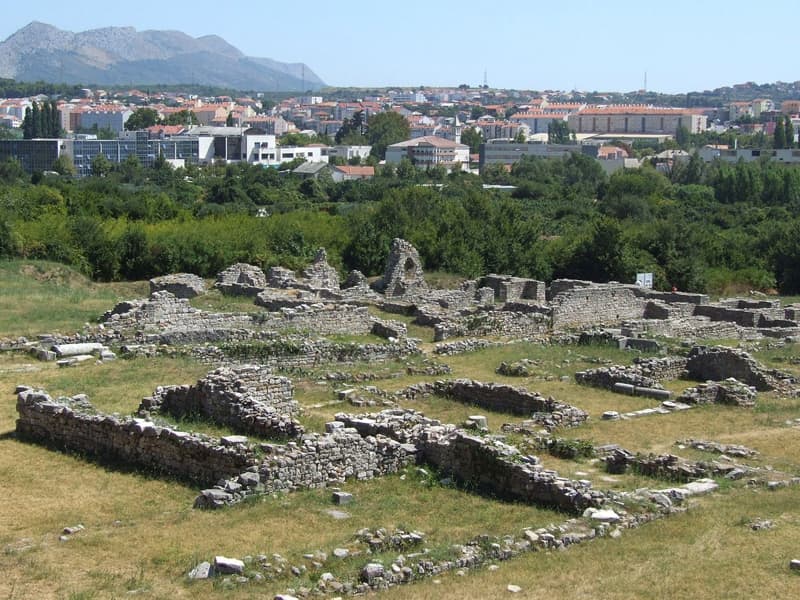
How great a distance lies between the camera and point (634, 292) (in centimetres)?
4256

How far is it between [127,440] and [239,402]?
1.95m

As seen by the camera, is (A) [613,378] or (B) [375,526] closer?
(B) [375,526]

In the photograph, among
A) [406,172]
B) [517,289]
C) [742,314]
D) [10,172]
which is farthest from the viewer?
[406,172]

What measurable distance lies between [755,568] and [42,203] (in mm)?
54137

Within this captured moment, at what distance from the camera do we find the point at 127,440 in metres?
19.2

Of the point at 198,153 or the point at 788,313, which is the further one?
the point at 198,153

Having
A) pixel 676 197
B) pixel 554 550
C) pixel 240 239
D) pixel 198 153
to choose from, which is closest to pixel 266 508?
pixel 554 550

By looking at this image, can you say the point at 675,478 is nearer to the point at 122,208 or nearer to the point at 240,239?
the point at 240,239

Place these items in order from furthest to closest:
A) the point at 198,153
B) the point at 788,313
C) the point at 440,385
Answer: the point at 198,153 < the point at 788,313 < the point at 440,385

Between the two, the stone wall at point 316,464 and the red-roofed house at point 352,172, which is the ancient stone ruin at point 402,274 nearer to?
the stone wall at point 316,464

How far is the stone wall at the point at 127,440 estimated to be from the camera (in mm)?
18078

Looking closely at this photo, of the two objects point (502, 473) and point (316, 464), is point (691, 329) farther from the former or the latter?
point (316, 464)

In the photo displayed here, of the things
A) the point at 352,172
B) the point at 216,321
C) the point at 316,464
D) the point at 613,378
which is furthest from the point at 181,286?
the point at 352,172

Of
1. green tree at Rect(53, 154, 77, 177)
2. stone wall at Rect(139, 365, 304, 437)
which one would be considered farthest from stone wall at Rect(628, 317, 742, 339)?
green tree at Rect(53, 154, 77, 177)
